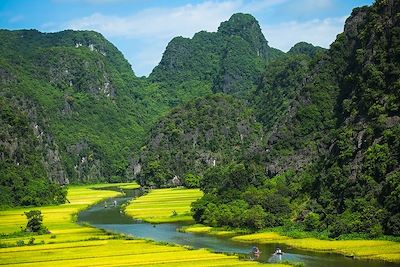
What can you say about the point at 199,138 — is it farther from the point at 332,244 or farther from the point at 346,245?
the point at 346,245

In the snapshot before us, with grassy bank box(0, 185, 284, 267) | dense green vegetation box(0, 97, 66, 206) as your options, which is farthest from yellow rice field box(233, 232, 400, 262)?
dense green vegetation box(0, 97, 66, 206)

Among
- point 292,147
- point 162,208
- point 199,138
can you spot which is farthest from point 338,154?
point 199,138

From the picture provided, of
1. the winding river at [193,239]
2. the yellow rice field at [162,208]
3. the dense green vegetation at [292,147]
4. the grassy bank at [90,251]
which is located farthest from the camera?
the yellow rice field at [162,208]

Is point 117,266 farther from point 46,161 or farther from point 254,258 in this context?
point 46,161

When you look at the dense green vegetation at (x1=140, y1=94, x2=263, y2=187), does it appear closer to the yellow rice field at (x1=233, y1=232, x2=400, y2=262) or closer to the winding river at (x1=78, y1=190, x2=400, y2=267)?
the winding river at (x1=78, y1=190, x2=400, y2=267)

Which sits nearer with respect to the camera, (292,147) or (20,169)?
(292,147)

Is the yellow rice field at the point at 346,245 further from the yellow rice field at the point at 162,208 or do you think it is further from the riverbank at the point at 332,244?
the yellow rice field at the point at 162,208

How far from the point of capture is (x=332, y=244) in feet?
161

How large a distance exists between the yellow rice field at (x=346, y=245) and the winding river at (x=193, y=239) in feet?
3.64

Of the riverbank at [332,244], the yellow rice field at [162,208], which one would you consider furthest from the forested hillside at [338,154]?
Result: the yellow rice field at [162,208]

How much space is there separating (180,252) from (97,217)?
32.9m

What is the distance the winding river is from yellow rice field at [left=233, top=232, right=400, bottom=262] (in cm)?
111

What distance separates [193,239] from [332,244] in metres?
13.4

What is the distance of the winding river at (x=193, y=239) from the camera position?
42.0m
